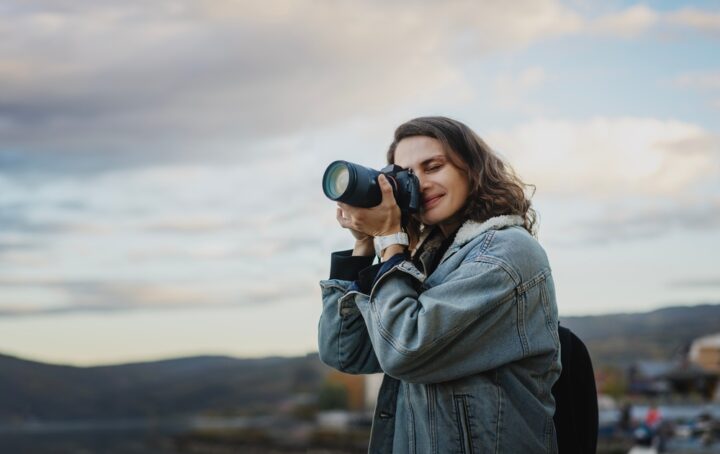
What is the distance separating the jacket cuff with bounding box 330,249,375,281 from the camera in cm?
228

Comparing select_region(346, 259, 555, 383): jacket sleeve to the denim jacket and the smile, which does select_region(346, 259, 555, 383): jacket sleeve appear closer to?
the denim jacket

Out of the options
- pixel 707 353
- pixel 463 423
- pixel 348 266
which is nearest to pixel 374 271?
pixel 348 266

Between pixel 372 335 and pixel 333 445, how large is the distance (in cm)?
7170

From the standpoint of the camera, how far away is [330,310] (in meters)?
2.25

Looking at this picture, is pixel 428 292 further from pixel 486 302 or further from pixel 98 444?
pixel 98 444

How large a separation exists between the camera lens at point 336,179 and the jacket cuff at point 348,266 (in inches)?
8.9

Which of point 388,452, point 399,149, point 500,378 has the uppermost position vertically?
point 399,149

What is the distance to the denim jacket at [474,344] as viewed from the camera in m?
1.92

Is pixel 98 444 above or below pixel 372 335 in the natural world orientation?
below

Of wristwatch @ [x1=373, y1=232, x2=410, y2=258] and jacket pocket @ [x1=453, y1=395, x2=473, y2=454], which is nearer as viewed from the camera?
jacket pocket @ [x1=453, y1=395, x2=473, y2=454]

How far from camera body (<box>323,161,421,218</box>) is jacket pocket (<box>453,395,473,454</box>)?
0.49 metres

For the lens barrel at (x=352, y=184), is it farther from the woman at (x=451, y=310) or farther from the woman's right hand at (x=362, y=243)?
the woman's right hand at (x=362, y=243)

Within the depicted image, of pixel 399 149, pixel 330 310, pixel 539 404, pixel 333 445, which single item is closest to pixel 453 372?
pixel 539 404

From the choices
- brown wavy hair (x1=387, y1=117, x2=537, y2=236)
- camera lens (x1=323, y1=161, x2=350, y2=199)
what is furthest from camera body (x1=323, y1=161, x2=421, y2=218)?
brown wavy hair (x1=387, y1=117, x2=537, y2=236)
